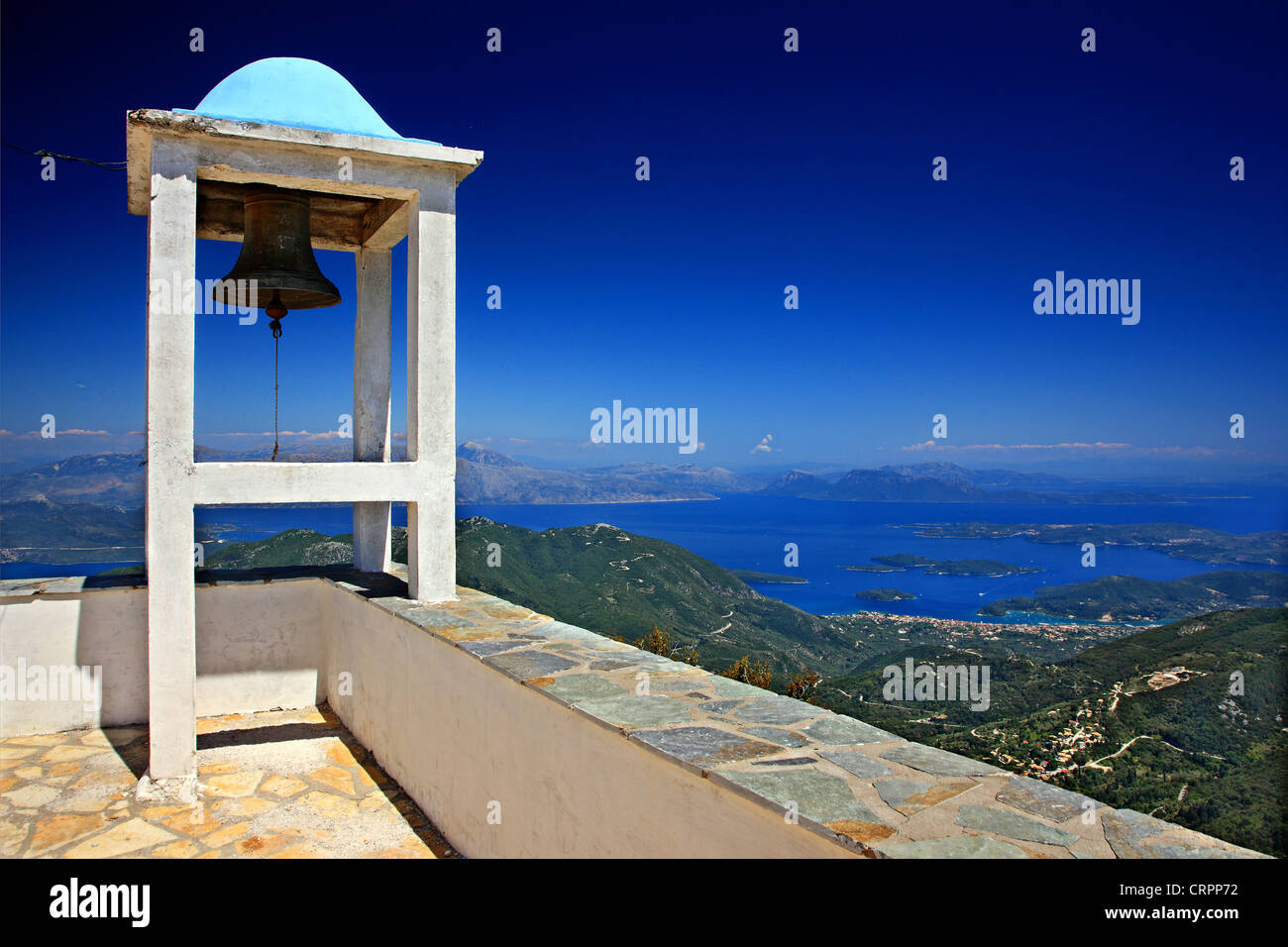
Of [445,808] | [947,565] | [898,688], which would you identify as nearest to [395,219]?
[445,808]

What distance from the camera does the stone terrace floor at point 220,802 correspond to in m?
3.79

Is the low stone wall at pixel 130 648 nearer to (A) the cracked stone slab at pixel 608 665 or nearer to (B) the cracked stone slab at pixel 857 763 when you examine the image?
(A) the cracked stone slab at pixel 608 665

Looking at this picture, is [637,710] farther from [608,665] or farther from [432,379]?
[432,379]

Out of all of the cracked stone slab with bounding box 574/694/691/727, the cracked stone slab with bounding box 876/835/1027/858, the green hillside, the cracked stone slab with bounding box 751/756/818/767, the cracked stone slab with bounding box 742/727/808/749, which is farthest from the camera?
the green hillside

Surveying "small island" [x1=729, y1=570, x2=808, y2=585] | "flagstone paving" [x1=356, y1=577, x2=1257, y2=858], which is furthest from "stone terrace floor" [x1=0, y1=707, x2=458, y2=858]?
"small island" [x1=729, y1=570, x2=808, y2=585]

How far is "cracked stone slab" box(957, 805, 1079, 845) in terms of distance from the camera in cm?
173

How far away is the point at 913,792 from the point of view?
2.00m

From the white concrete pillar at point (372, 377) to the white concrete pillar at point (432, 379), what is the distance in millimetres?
1207

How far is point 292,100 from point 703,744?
4499 millimetres

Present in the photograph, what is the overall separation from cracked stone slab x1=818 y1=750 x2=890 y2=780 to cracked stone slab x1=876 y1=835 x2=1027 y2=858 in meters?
0.41

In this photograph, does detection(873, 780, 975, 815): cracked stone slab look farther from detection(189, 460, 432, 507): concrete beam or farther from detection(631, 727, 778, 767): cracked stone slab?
detection(189, 460, 432, 507): concrete beam

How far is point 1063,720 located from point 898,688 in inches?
367
